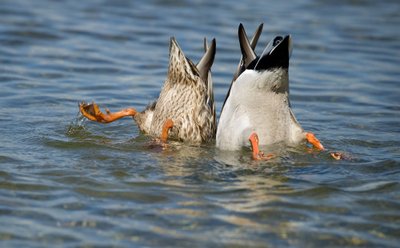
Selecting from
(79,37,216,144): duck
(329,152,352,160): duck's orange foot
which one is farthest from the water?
(79,37,216,144): duck

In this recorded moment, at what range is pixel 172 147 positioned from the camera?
7.21m

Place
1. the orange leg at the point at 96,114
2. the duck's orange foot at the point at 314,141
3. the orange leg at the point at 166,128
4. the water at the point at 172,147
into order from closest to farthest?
the water at the point at 172,147, the duck's orange foot at the point at 314,141, the orange leg at the point at 166,128, the orange leg at the point at 96,114

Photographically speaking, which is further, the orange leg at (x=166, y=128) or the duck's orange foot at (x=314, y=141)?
the orange leg at (x=166, y=128)

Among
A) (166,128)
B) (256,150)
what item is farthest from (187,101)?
(256,150)

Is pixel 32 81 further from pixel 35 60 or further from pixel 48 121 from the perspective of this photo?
pixel 48 121

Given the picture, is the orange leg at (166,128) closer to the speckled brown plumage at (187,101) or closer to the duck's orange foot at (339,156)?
the speckled brown plumage at (187,101)

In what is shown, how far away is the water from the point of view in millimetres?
5102

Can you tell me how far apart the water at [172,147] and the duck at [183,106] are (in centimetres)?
19

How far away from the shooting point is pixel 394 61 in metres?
11.5

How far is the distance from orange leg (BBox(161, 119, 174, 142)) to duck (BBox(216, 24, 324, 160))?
1.62 ft

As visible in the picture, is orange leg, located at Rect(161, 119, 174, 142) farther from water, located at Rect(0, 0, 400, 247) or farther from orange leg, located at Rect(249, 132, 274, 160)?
orange leg, located at Rect(249, 132, 274, 160)

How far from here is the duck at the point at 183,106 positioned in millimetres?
7457

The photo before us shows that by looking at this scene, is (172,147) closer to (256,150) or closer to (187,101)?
(187,101)

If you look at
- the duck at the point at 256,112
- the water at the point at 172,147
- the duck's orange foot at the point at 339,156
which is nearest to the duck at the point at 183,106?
the water at the point at 172,147
